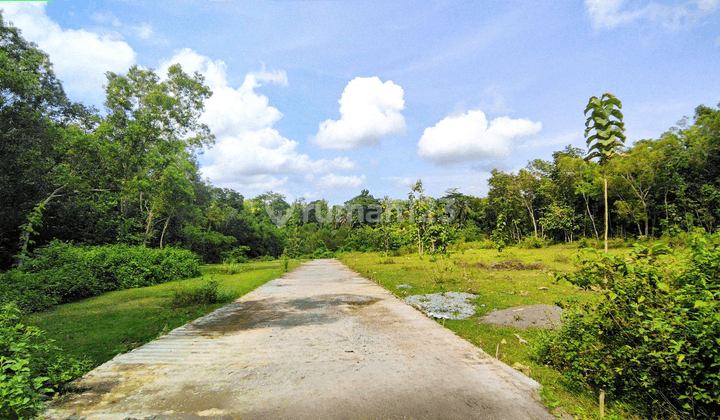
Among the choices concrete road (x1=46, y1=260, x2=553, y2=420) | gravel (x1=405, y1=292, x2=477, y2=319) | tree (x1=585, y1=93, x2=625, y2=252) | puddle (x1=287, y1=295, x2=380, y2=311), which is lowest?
puddle (x1=287, y1=295, x2=380, y2=311)

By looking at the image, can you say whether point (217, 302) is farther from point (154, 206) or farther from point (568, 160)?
point (568, 160)

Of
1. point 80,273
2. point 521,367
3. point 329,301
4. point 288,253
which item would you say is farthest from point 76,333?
point 288,253

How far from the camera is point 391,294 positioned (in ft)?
31.3

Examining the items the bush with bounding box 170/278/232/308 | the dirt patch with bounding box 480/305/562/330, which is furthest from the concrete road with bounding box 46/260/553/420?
the bush with bounding box 170/278/232/308

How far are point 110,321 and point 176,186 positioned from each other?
1500 cm

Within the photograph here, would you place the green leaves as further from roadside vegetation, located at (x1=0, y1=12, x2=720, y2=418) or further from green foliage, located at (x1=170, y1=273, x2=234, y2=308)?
green foliage, located at (x1=170, y1=273, x2=234, y2=308)

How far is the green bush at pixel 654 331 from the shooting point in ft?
7.62

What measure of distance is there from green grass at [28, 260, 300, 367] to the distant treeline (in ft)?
13.7

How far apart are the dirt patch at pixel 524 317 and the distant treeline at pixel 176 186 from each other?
267cm

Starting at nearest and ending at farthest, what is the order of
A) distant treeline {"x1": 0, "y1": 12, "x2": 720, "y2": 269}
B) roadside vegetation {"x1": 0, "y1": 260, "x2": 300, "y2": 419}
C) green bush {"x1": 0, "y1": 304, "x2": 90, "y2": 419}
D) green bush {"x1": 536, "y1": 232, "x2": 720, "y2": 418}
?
green bush {"x1": 536, "y1": 232, "x2": 720, "y2": 418} < green bush {"x1": 0, "y1": 304, "x2": 90, "y2": 419} < roadside vegetation {"x1": 0, "y1": 260, "x2": 300, "y2": 419} < distant treeline {"x1": 0, "y1": 12, "x2": 720, "y2": 269}

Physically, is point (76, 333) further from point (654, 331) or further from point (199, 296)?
point (654, 331)

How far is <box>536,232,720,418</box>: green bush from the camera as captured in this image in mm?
2322

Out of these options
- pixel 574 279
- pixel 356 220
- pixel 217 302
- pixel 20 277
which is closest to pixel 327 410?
pixel 574 279

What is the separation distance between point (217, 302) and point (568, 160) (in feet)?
114
